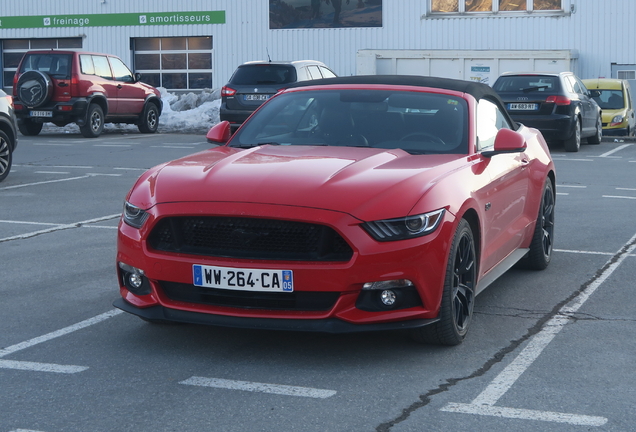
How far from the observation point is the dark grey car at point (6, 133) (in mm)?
13031

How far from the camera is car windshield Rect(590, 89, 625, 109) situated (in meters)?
24.0

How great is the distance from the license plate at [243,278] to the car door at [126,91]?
1897 cm

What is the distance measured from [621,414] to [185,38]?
108ft

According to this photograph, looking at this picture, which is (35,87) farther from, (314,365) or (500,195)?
(314,365)

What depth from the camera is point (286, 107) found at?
21.1 ft

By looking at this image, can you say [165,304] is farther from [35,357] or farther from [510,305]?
[510,305]

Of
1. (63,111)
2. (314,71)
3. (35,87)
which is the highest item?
(314,71)

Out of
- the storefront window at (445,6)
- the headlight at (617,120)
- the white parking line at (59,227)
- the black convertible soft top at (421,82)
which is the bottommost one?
the white parking line at (59,227)

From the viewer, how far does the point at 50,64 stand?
848 inches

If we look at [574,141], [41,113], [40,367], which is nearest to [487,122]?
[40,367]

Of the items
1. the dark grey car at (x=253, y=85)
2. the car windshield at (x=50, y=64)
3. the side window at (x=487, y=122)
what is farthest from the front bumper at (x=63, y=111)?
the side window at (x=487, y=122)

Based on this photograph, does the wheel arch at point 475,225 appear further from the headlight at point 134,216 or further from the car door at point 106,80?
the car door at point 106,80

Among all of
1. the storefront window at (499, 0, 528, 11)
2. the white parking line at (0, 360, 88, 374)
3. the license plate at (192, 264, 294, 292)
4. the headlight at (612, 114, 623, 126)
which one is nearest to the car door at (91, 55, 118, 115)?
the headlight at (612, 114, 623, 126)

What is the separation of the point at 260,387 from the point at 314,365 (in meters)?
0.45
